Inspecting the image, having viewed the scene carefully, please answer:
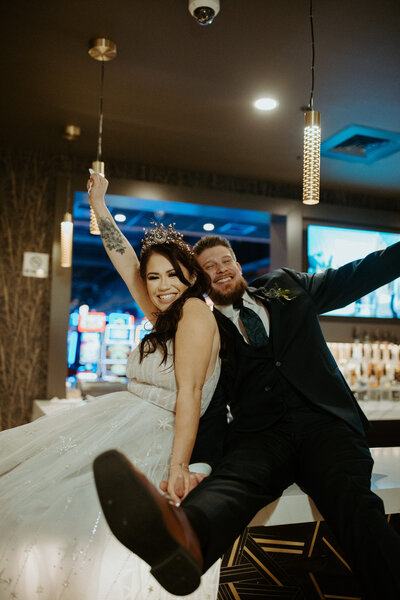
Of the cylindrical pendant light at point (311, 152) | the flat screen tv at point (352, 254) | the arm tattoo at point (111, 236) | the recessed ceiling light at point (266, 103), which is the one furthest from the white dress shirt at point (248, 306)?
the flat screen tv at point (352, 254)

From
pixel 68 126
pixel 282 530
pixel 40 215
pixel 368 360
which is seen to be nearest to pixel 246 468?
pixel 282 530

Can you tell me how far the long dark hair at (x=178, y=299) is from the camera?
72.1 inches

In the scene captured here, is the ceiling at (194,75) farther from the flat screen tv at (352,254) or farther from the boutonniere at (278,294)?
the boutonniere at (278,294)

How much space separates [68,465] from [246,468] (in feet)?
1.88

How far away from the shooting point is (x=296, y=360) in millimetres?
2014

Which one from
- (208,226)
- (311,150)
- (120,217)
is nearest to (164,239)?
(311,150)

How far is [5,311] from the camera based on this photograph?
4375 millimetres

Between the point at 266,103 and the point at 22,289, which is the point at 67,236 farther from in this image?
the point at 266,103

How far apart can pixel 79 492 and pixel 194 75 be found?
103 inches

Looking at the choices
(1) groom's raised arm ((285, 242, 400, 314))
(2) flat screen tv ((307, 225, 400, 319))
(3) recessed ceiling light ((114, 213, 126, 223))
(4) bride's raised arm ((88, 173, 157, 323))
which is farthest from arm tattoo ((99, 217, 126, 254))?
(3) recessed ceiling light ((114, 213, 126, 223))

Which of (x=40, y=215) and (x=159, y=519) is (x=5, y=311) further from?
(x=159, y=519)

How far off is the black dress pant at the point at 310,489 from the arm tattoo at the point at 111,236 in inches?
38.7

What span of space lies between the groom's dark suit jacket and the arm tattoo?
21.3 inches

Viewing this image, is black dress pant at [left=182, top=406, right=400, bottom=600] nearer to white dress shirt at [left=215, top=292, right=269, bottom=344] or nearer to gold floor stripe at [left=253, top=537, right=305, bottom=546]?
gold floor stripe at [left=253, top=537, right=305, bottom=546]
